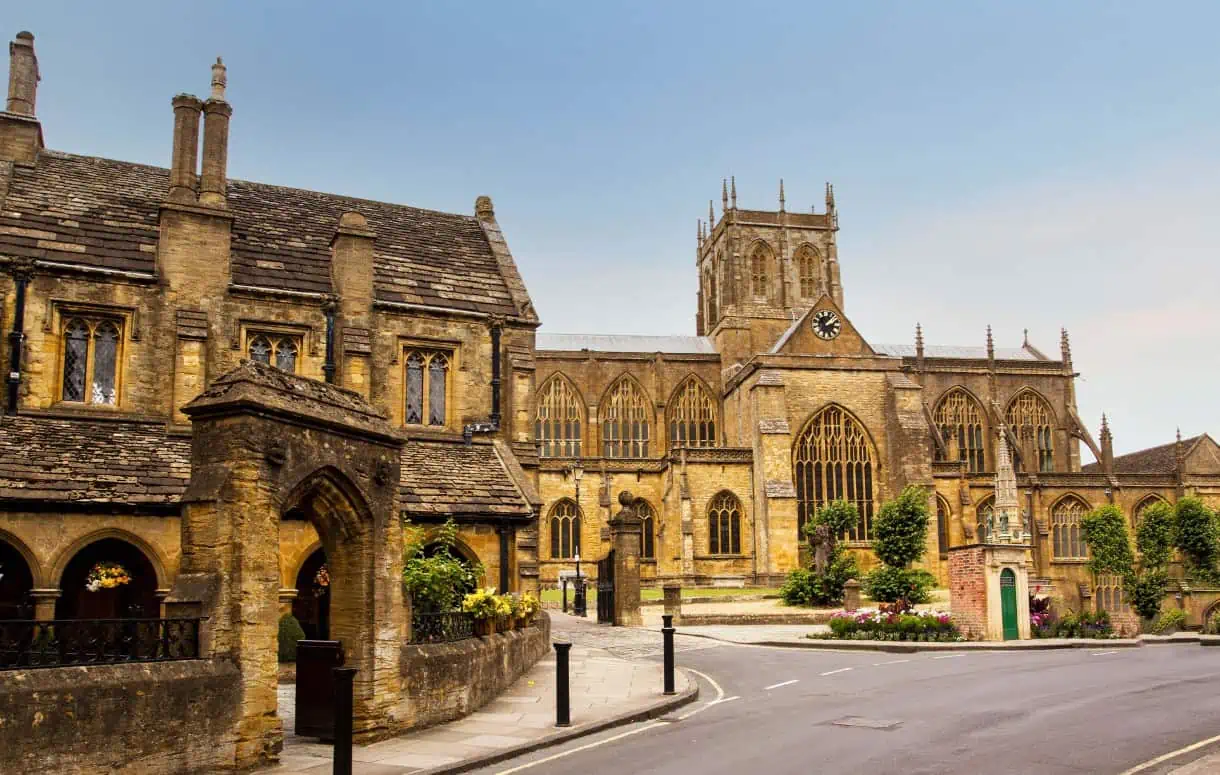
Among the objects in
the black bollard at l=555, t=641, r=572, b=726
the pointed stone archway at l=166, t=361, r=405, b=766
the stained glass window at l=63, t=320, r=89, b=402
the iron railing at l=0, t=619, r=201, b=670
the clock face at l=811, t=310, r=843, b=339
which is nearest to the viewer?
the iron railing at l=0, t=619, r=201, b=670

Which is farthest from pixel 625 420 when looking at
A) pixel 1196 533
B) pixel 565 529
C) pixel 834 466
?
pixel 1196 533

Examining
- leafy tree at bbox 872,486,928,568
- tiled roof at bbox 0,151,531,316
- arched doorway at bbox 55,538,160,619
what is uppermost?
tiled roof at bbox 0,151,531,316

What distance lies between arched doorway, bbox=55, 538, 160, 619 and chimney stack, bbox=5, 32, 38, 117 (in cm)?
1105

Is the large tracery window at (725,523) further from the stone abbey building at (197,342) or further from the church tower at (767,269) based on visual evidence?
the stone abbey building at (197,342)

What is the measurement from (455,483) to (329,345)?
422cm

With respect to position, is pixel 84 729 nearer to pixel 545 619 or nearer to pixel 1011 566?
pixel 545 619

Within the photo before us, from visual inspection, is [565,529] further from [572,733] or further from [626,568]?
[572,733]

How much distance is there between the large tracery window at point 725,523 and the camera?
5159 centimetres

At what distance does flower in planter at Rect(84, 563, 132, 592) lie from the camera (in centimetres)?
1800

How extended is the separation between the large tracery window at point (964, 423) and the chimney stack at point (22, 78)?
2125 inches

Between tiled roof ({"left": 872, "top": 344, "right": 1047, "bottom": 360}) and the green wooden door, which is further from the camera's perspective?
tiled roof ({"left": 872, "top": 344, "right": 1047, "bottom": 360})

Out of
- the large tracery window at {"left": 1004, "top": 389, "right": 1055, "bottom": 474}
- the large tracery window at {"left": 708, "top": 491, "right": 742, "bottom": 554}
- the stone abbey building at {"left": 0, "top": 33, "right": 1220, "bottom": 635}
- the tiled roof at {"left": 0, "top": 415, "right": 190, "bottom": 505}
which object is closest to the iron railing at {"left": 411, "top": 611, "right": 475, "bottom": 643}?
the stone abbey building at {"left": 0, "top": 33, "right": 1220, "bottom": 635}

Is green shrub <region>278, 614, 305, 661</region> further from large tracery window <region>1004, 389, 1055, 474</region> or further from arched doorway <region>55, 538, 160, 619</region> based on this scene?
large tracery window <region>1004, 389, 1055, 474</region>

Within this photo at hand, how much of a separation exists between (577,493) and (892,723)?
1528 inches
